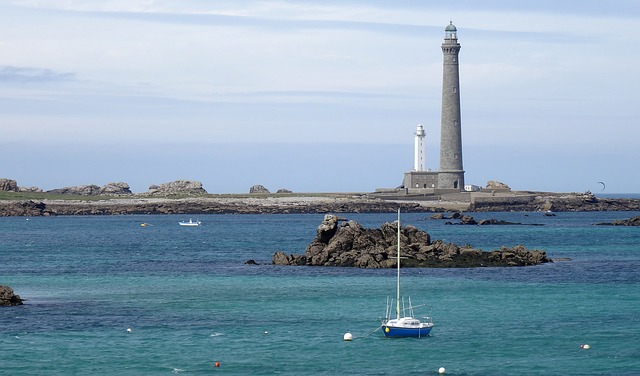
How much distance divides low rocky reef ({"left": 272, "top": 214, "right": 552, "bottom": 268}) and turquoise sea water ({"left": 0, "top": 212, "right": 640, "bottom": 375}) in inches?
69.7

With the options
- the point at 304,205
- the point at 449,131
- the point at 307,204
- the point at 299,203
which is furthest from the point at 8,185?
the point at 449,131

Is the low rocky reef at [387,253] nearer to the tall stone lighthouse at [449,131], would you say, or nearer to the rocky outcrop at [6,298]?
the rocky outcrop at [6,298]

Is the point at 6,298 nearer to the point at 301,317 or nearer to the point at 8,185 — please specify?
the point at 301,317

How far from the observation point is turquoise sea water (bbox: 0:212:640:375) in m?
32.5

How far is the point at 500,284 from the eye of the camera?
53.7 m

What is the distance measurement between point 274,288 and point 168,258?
84.2 feet

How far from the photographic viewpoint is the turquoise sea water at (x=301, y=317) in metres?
32.5

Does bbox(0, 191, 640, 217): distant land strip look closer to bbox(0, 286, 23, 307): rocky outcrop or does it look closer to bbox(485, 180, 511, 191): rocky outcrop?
bbox(485, 180, 511, 191): rocky outcrop

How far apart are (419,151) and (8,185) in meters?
73.7

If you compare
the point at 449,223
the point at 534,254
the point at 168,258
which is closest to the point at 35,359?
the point at 534,254

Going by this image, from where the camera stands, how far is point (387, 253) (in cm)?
6438

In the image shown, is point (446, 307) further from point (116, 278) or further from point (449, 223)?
point (449, 223)

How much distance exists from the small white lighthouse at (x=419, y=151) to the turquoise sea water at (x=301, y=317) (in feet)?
252

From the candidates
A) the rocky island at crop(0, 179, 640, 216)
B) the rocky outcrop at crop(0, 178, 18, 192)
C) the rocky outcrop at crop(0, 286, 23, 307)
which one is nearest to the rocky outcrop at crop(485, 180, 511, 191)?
the rocky island at crop(0, 179, 640, 216)
